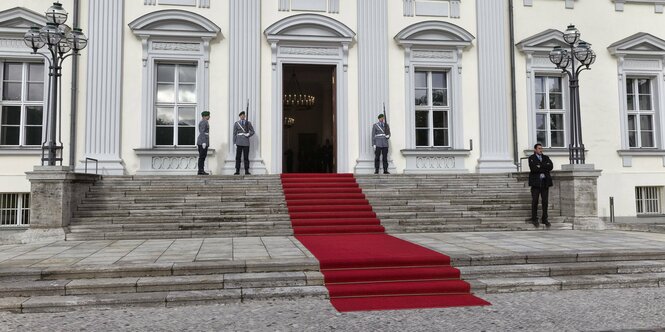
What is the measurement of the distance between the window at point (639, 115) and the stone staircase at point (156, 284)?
530 inches

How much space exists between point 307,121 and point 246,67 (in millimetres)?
10938

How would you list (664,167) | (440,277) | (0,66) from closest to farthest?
1. (440,277)
2. (0,66)
3. (664,167)

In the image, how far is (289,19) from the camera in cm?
1431

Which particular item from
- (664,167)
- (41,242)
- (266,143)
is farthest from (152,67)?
(664,167)

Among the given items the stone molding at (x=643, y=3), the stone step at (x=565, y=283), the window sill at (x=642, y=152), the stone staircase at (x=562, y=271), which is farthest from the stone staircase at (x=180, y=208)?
the stone molding at (x=643, y=3)

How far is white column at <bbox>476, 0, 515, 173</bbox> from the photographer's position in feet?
49.0

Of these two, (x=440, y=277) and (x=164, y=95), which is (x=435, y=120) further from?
(x=440, y=277)

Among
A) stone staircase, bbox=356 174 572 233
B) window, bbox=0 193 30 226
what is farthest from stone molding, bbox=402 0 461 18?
window, bbox=0 193 30 226

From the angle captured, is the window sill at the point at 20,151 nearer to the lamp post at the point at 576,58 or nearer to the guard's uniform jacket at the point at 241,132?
the guard's uniform jacket at the point at 241,132

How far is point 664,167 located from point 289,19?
12.3 meters

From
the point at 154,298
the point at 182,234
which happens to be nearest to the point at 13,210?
the point at 182,234

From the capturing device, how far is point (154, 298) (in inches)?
240

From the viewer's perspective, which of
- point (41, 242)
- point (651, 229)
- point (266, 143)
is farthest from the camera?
point (266, 143)

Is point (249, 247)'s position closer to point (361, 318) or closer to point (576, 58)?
point (361, 318)
